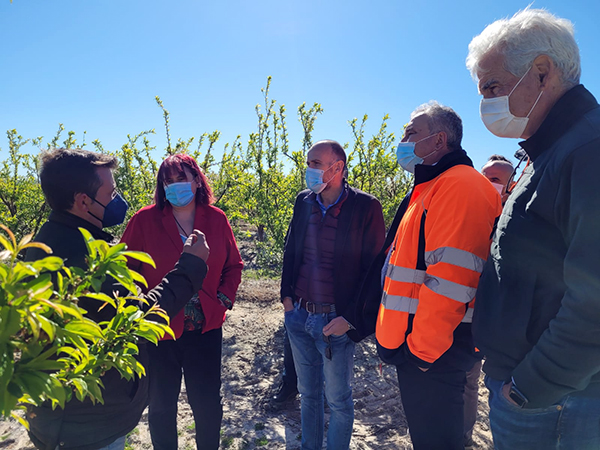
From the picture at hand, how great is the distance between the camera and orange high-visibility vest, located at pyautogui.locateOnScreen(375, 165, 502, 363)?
5.01 feet

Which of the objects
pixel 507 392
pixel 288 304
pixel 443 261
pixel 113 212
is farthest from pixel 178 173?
pixel 507 392

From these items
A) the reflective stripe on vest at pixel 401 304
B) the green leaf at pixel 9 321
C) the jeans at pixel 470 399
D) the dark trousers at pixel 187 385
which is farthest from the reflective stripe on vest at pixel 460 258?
the dark trousers at pixel 187 385

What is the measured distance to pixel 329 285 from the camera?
2.48 meters

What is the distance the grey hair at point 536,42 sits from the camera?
1315mm

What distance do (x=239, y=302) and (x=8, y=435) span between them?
12.1 ft

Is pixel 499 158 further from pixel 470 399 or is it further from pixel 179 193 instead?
pixel 179 193

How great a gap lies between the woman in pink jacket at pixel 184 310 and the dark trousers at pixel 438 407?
1366 millimetres

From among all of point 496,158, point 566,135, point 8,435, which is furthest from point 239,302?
point 566,135

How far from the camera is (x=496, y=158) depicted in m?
3.28

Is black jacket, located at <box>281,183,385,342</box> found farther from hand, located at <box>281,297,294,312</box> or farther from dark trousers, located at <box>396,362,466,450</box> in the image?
dark trousers, located at <box>396,362,466,450</box>

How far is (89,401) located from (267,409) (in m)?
2.27

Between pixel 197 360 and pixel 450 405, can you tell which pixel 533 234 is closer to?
pixel 450 405

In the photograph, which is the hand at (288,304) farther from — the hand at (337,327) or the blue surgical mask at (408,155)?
the blue surgical mask at (408,155)

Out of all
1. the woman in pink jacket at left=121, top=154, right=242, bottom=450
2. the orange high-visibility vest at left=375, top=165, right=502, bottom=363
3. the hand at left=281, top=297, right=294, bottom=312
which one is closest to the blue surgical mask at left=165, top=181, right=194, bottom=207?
the woman in pink jacket at left=121, top=154, right=242, bottom=450
